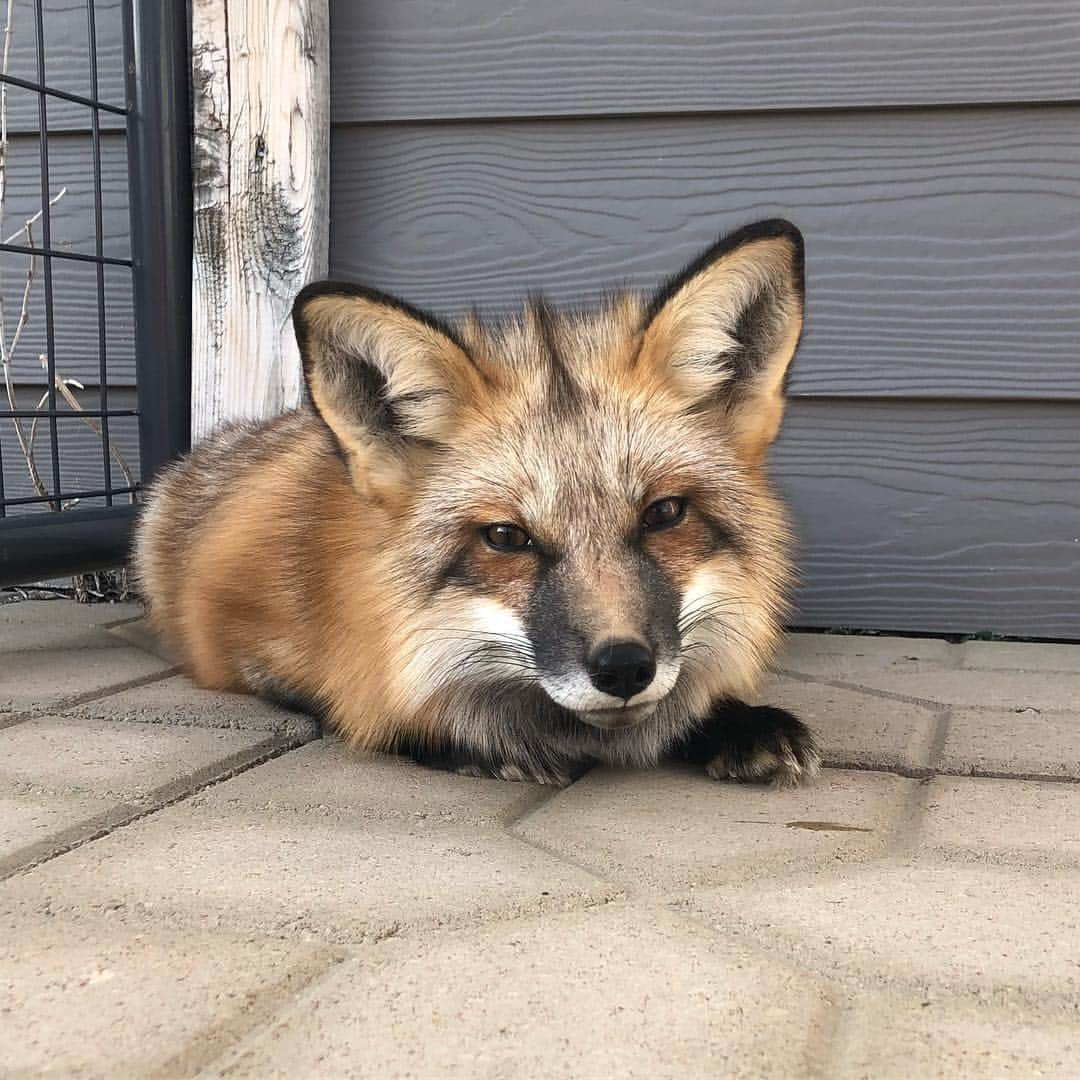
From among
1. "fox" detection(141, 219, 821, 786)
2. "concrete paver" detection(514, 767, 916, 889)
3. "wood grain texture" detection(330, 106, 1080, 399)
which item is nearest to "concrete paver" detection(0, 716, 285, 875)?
"fox" detection(141, 219, 821, 786)

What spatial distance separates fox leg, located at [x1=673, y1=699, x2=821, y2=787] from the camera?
6.79 feet

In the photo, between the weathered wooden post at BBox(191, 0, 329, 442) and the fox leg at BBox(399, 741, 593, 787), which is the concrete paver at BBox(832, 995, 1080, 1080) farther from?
the weathered wooden post at BBox(191, 0, 329, 442)

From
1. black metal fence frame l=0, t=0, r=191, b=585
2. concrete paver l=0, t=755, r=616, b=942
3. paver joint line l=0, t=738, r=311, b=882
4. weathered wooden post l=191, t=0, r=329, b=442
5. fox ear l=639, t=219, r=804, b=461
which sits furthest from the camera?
weathered wooden post l=191, t=0, r=329, b=442

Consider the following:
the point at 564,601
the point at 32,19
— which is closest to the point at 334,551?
the point at 564,601

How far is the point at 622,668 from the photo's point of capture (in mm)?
1781

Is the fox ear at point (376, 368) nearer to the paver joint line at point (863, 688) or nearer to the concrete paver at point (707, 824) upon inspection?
the concrete paver at point (707, 824)

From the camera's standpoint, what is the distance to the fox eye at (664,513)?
6.75 ft

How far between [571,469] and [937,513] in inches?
67.2

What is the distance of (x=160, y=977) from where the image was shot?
127 cm

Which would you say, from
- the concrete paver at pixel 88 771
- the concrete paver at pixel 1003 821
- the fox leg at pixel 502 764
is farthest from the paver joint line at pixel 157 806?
the concrete paver at pixel 1003 821

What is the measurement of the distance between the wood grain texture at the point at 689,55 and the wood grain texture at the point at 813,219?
6 cm

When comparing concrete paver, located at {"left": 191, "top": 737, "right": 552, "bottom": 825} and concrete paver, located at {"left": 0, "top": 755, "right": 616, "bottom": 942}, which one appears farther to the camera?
concrete paver, located at {"left": 191, "top": 737, "right": 552, "bottom": 825}

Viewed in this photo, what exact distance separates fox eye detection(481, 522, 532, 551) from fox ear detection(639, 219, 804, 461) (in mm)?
457

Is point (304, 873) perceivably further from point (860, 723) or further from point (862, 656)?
point (862, 656)
